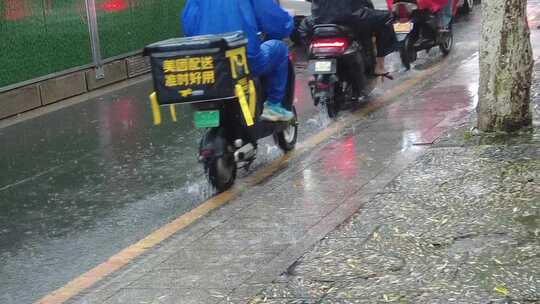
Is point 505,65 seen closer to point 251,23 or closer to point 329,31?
point 251,23

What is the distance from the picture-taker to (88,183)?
792 centimetres

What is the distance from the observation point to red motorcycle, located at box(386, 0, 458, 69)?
39.0ft

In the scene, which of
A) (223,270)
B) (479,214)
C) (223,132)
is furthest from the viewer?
(223,132)

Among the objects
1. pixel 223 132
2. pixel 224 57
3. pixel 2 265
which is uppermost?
pixel 224 57

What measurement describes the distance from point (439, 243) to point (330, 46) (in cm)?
449

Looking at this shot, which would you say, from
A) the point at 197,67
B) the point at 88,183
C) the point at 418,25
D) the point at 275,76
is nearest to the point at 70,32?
the point at 418,25

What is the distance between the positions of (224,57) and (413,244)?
2206 mm

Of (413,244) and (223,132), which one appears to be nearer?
(413,244)

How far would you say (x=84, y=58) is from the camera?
41.7 feet

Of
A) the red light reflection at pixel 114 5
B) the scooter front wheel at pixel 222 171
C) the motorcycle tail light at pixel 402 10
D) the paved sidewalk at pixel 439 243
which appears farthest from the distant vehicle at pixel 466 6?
the scooter front wheel at pixel 222 171

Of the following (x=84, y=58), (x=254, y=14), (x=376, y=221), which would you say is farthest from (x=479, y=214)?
(x=84, y=58)

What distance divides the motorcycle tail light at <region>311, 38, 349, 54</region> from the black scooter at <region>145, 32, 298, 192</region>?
71.6 inches

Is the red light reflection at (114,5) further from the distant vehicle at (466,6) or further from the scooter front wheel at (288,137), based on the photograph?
the distant vehicle at (466,6)

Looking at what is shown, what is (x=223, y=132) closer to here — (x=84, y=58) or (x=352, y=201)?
(x=352, y=201)
